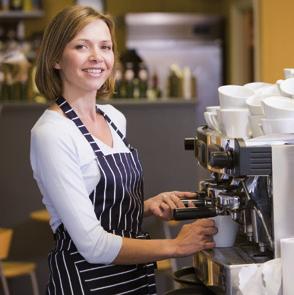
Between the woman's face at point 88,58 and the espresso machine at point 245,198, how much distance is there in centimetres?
26

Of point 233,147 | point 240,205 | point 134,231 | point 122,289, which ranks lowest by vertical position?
point 122,289

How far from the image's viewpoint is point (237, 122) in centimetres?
152

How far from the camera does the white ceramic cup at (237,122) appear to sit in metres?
1.51

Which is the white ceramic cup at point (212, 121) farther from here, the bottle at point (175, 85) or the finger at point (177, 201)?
the bottle at point (175, 85)

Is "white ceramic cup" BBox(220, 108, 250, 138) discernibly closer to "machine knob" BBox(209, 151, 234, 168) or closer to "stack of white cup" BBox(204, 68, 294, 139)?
"stack of white cup" BBox(204, 68, 294, 139)

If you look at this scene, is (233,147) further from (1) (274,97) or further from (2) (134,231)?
(2) (134,231)

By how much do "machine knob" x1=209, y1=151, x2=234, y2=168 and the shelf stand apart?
17.4 feet

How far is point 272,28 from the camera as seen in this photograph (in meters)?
4.14

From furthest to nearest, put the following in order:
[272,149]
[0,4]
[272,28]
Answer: [0,4], [272,28], [272,149]

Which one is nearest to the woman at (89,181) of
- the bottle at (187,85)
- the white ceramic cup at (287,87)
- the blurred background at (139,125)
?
the white ceramic cup at (287,87)

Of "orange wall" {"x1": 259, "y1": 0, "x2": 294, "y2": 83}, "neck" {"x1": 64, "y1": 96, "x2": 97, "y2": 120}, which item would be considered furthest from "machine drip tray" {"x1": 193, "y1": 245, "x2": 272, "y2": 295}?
"orange wall" {"x1": 259, "y1": 0, "x2": 294, "y2": 83}

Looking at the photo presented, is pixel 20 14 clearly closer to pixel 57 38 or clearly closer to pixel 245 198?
pixel 57 38

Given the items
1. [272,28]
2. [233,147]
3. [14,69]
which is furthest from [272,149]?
[14,69]

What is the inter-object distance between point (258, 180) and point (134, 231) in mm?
430
